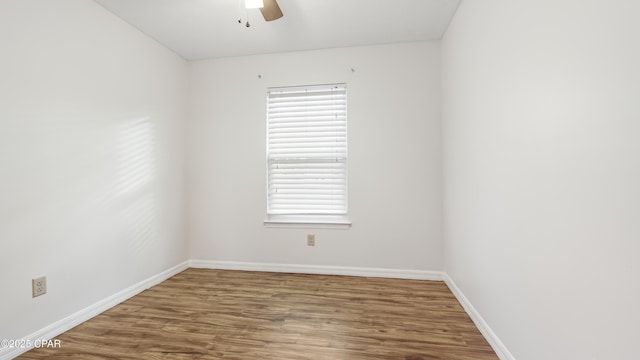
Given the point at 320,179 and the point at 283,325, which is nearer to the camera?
the point at 283,325

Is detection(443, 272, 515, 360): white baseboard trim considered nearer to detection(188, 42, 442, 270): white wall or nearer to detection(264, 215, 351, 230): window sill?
detection(188, 42, 442, 270): white wall

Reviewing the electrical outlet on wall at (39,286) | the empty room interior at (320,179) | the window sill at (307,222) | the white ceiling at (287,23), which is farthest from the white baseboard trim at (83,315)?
the white ceiling at (287,23)

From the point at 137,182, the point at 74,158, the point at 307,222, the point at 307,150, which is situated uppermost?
the point at 307,150

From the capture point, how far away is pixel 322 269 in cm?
323

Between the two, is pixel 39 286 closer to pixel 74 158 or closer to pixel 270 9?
pixel 74 158

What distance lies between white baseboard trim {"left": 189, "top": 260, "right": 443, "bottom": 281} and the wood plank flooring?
137mm

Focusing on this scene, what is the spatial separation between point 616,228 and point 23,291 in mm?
2960

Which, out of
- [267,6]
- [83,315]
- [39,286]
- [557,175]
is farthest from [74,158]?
[557,175]

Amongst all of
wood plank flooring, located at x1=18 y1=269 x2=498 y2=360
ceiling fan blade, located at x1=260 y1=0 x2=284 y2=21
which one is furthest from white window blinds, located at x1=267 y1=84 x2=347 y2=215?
ceiling fan blade, located at x1=260 y1=0 x2=284 y2=21

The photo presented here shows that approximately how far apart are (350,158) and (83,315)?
103 inches

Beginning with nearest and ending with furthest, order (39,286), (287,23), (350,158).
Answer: (39,286) → (287,23) → (350,158)

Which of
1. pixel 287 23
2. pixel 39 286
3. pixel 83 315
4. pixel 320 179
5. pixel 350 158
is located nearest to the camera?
pixel 39 286

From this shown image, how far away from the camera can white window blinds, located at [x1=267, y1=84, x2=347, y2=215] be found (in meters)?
3.23

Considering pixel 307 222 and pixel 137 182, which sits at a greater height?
pixel 137 182
